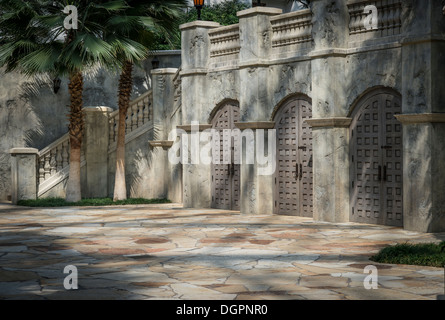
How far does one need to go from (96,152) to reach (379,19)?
10.1 m

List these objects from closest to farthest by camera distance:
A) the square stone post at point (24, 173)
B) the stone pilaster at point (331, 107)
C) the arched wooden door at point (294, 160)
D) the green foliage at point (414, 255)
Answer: the green foliage at point (414, 255), the stone pilaster at point (331, 107), the arched wooden door at point (294, 160), the square stone post at point (24, 173)

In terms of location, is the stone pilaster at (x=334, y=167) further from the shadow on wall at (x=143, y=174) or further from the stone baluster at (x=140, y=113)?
the stone baluster at (x=140, y=113)

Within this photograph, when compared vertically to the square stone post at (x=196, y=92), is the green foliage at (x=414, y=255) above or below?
below

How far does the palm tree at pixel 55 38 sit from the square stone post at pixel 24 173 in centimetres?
234

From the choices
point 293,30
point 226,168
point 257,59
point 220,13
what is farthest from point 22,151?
point 220,13

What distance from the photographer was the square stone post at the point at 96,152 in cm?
2111

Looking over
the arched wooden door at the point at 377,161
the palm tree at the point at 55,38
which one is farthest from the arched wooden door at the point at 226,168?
the arched wooden door at the point at 377,161

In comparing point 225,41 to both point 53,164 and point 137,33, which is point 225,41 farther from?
point 53,164

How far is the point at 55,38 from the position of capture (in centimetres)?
1894

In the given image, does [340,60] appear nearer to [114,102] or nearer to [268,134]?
[268,134]

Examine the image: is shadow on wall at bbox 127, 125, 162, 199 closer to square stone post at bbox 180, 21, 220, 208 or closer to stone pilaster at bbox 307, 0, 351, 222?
square stone post at bbox 180, 21, 220, 208

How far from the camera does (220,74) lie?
18281mm

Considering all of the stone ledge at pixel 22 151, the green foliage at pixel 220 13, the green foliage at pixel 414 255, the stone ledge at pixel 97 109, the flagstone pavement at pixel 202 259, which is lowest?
the flagstone pavement at pixel 202 259
